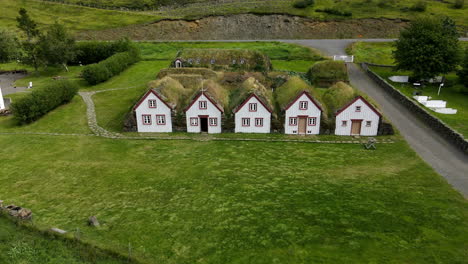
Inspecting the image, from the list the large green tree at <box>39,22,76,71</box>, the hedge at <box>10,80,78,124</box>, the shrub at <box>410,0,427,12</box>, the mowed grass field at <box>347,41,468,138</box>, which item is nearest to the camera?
the mowed grass field at <box>347,41,468,138</box>

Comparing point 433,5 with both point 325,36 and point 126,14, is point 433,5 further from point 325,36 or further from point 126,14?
point 126,14

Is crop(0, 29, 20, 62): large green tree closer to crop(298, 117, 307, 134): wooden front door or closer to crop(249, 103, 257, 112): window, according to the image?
crop(249, 103, 257, 112): window

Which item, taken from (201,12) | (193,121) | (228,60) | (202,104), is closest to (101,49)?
(228,60)

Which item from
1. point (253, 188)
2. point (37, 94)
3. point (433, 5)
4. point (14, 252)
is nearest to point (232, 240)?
point (253, 188)

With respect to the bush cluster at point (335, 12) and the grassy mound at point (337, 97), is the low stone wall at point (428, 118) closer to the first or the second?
the grassy mound at point (337, 97)

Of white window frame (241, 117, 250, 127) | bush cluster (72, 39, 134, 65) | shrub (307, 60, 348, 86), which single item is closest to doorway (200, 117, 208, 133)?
white window frame (241, 117, 250, 127)
